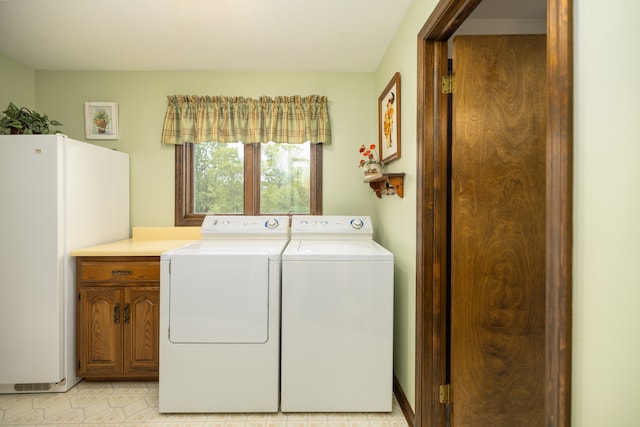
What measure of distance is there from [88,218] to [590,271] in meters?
2.85

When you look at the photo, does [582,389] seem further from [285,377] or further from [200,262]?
[200,262]

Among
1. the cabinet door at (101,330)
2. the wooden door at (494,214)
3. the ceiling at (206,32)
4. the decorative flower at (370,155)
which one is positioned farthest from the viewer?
the decorative flower at (370,155)

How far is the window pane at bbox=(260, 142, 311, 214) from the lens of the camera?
3080 mm

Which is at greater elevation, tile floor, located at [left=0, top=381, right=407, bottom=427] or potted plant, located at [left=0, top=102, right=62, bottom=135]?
potted plant, located at [left=0, top=102, right=62, bottom=135]

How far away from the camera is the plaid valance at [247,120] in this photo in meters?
2.96

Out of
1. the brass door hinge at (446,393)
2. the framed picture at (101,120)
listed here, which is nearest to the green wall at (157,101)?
the framed picture at (101,120)

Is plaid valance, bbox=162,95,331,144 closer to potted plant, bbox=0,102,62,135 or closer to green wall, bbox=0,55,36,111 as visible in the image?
potted plant, bbox=0,102,62,135

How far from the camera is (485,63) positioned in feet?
5.57

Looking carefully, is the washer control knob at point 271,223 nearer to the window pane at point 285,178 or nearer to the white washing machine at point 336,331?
the window pane at point 285,178

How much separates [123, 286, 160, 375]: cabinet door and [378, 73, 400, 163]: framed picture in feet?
6.21

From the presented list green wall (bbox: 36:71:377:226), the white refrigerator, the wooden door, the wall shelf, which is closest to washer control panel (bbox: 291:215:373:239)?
the wall shelf

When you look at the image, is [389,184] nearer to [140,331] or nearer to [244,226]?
[244,226]

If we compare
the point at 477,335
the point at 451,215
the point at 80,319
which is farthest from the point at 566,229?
the point at 80,319

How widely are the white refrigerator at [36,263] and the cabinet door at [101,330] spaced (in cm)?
8
